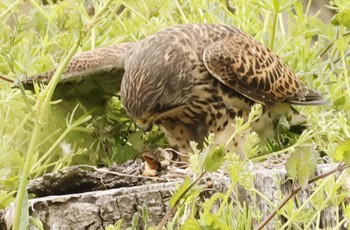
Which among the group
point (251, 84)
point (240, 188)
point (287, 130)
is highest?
point (240, 188)

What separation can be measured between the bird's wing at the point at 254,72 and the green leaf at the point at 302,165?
174 centimetres

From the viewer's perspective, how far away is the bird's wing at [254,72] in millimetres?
4051

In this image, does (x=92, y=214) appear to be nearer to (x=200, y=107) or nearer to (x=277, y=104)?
(x=200, y=107)

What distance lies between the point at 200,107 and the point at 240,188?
53.1 inches

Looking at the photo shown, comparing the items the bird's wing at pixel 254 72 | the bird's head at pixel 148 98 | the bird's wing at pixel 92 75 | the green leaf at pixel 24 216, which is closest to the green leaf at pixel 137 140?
the bird's head at pixel 148 98

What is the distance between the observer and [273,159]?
350 centimetres

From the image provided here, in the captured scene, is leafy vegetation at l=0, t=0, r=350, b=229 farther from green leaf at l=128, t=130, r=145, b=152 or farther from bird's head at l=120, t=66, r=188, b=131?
bird's head at l=120, t=66, r=188, b=131

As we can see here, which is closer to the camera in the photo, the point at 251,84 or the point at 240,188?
the point at 240,188

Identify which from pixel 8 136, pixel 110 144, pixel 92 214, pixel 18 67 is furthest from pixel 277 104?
pixel 92 214

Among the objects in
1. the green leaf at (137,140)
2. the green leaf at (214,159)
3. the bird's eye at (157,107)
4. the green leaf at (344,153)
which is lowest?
the green leaf at (137,140)

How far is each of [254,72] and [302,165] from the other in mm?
1918

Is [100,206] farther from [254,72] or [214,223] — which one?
[254,72]

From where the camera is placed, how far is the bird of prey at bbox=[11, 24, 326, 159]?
4031 millimetres

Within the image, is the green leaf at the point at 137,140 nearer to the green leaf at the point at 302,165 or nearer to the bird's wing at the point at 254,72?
the bird's wing at the point at 254,72
